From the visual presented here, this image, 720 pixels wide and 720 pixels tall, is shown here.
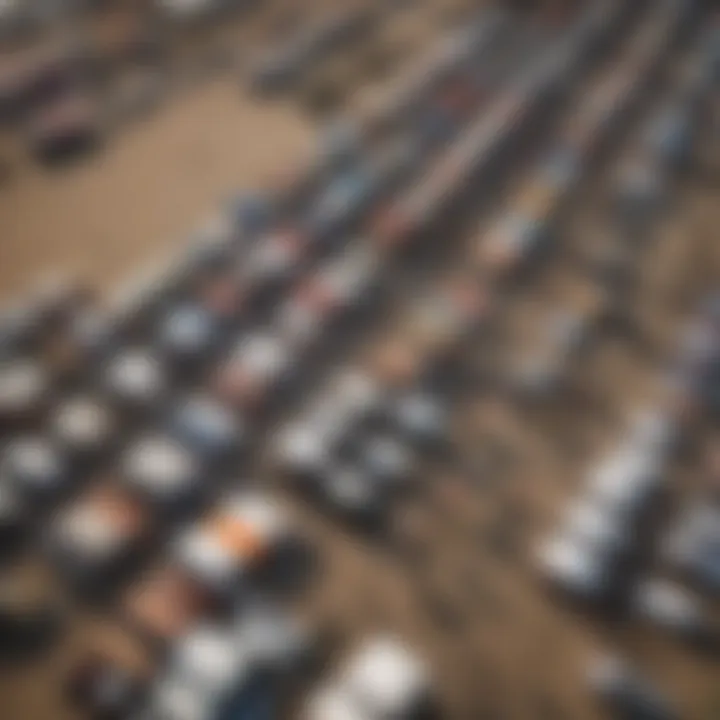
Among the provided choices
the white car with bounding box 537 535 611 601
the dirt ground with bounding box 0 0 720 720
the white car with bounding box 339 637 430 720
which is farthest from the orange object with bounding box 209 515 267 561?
the white car with bounding box 537 535 611 601

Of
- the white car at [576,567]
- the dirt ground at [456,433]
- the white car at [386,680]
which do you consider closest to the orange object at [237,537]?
the dirt ground at [456,433]

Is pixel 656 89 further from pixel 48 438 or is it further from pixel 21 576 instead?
pixel 21 576

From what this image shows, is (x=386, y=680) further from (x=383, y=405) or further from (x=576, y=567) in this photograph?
(x=383, y=405)

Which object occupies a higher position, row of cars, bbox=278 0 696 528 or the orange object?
row of cars, bbox=278 0 696 528

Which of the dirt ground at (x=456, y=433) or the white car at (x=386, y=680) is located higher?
the dirt ground at (x=456, y=433)

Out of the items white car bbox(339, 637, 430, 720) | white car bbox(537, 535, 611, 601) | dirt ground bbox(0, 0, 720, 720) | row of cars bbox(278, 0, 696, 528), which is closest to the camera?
white car bbox(339, 637, 430, 720)

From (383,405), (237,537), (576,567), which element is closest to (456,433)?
(383,405)

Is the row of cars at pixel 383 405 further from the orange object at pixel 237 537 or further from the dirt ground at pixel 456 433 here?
the orange object at pixel 237 537

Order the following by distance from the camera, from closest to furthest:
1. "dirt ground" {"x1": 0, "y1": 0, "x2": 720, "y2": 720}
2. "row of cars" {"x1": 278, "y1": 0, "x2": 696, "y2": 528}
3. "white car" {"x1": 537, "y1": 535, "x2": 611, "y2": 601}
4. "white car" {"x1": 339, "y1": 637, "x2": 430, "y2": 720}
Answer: "white car" {"x1": 339, "y1": 637, "x2": 430, "y2": 720}, "dirt ground" {"x1": 0, "y1": 0, "x2": 720, "y2": 720}, "white car" {"x1": 537, "y1": 535, "x2": 611, "y2": 601}, "row of cars" {"x1": 278, "y1": 0, "x2": 696, "y2": 528}

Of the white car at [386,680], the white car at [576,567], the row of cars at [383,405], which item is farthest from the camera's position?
the row of cars at [383,405]

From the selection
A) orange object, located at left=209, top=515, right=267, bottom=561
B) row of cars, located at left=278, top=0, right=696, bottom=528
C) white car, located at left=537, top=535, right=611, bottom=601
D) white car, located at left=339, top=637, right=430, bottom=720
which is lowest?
white car, located at left=339, top=637, right=430, bottom=720

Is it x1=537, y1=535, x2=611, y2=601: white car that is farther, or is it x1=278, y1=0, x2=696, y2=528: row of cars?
x1=278, y1=0, x2=696, y2=528: row of cars

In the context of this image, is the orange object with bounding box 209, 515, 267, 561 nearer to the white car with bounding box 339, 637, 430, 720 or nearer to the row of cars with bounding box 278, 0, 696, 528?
the row of cars with bounding box 278, 0, 696, 528
